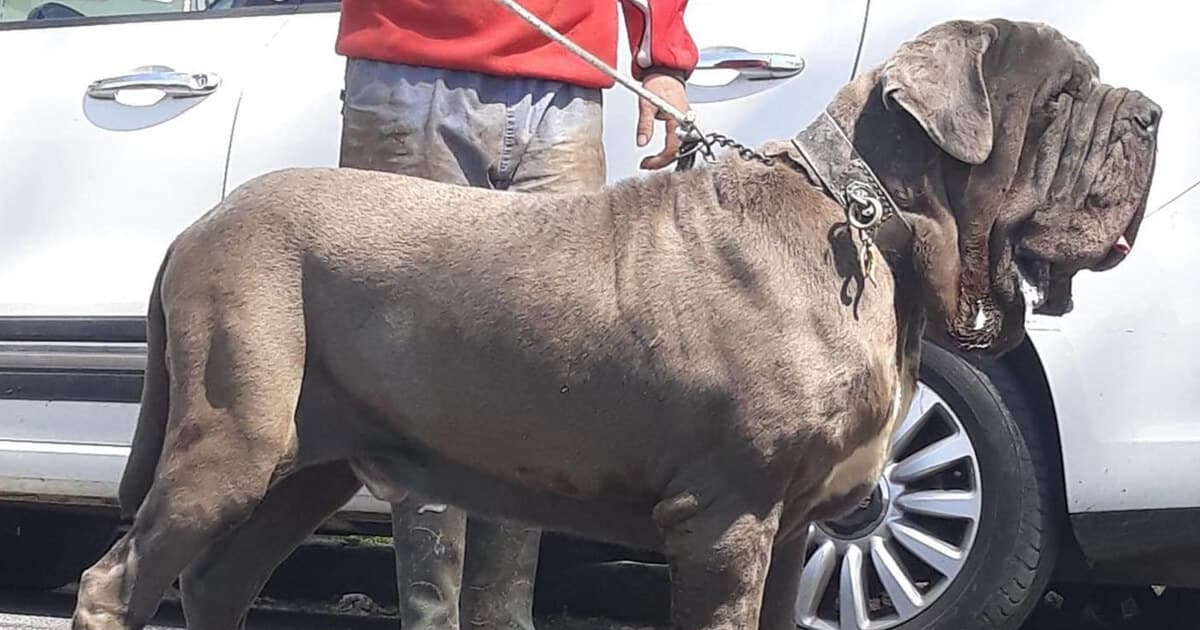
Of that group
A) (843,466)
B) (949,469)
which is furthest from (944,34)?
(949,469)

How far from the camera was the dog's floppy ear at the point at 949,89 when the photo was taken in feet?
10.5

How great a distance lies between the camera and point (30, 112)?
5133 millimetres

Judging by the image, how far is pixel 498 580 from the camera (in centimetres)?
403

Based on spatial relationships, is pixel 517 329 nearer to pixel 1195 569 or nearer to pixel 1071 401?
pixel 1071 401

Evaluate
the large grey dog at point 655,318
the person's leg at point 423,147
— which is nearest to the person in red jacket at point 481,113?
the person's leg at point 423,147

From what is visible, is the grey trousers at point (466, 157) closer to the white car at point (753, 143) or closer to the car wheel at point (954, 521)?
the white car at point (753, 143)

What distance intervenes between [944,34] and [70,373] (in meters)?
2.66

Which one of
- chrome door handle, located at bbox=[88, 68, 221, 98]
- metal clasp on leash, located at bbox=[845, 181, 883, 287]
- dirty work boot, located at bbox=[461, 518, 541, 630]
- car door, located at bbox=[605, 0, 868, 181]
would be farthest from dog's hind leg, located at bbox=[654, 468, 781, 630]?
chrome door handle, located at bbox=[88, 68, 221, 98]

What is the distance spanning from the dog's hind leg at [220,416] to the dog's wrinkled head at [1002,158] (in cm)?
112

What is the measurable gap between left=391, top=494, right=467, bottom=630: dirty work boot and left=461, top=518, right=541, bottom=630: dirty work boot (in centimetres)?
5

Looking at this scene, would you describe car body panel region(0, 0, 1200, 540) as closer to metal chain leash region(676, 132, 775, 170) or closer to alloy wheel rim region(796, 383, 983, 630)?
alloy wheel rim region(796, 383, 983, 630)

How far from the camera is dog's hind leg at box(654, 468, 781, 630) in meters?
3.18

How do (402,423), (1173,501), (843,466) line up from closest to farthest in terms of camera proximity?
(843,466), (402,423), (1173,501)

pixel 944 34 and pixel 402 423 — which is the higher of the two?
pixel 944 34
